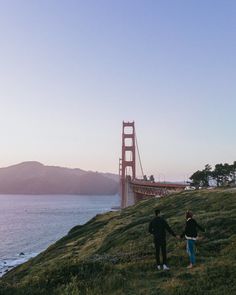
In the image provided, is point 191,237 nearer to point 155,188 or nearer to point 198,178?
point 155,188

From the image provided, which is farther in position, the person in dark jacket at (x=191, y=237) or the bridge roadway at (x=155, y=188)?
the bridge roadway at (x=155, y=188)

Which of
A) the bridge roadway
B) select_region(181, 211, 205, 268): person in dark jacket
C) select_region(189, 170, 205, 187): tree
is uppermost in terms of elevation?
select_region(189, 170, 205, 187): tree

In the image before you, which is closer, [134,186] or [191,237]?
[191,237]

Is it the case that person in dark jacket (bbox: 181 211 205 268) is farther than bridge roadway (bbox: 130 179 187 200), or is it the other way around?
bridge roadway (bbox: 130 179 187 200)

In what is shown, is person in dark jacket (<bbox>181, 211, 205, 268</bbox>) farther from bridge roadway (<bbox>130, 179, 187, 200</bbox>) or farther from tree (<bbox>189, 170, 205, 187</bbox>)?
tree (<bbox>189, 170, 205, 187</bbox>)

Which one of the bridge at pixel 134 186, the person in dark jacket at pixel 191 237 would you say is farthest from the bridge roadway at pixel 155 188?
the person in dark jacket at pixel 191 237

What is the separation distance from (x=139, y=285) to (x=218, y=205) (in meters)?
17.4

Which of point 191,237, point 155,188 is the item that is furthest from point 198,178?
point 191,237

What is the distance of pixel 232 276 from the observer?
1188 cm

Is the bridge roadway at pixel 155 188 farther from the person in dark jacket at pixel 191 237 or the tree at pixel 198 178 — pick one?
the person in dark jacket at pixel 191 237

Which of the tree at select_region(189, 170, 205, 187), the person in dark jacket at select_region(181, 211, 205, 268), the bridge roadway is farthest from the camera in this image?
the tree at select_region(189, 170, 205, 187)

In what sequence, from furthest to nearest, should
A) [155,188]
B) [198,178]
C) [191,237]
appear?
1. [198,178]
2. [155,188]
3. [191,237]

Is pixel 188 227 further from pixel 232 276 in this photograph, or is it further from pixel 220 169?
pixel 220 169

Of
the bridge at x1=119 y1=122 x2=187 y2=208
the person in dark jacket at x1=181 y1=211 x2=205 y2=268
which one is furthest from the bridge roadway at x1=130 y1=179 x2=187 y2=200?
the person in dark jacket at x1=181 y1=211 x2=205 y2=268
